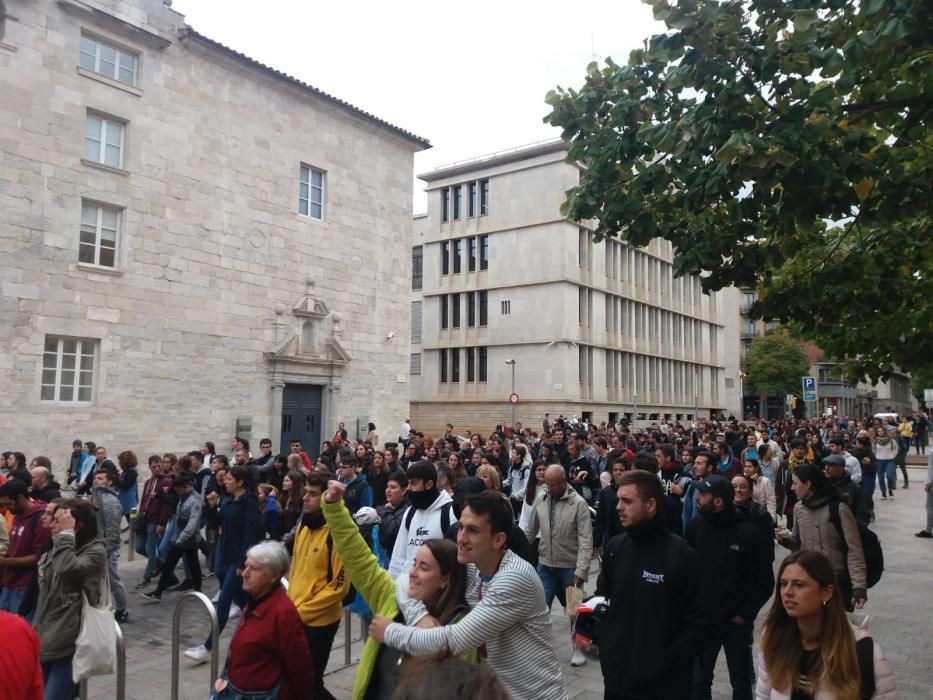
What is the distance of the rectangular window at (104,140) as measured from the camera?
17922mm

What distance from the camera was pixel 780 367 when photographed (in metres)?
58.7

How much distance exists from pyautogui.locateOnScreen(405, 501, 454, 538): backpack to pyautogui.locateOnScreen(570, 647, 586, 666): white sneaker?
2.13 meters

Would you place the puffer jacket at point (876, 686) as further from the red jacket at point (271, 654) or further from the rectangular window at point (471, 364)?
the rectangular window at point (471, 364)

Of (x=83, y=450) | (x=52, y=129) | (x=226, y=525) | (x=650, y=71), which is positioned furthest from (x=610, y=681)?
(x=52, y=129)

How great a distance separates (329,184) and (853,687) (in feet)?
76.1

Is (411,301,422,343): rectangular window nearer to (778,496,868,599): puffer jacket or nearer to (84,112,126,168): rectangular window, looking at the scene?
(84,112,126,168): rectangular window

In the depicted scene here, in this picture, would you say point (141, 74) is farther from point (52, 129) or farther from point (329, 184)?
point (329, 184)

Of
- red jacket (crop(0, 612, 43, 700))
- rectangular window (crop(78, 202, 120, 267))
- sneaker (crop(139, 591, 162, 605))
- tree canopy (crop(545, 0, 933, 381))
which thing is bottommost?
sneaker (crop(139, 591, 162, 605))

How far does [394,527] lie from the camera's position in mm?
6199

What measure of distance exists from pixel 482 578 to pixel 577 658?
386 centimetres

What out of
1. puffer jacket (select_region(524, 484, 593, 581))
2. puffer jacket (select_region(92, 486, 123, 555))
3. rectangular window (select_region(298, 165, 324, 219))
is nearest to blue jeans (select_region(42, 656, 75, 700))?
puffer jacket (select_region(92, 486, 123, 555))

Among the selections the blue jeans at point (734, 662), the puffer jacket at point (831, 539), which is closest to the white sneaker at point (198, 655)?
the blue jeans at point (734, 662)

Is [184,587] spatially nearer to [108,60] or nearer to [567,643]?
[567,643]

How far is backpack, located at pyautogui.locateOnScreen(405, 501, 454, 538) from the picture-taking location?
17.6 ft
